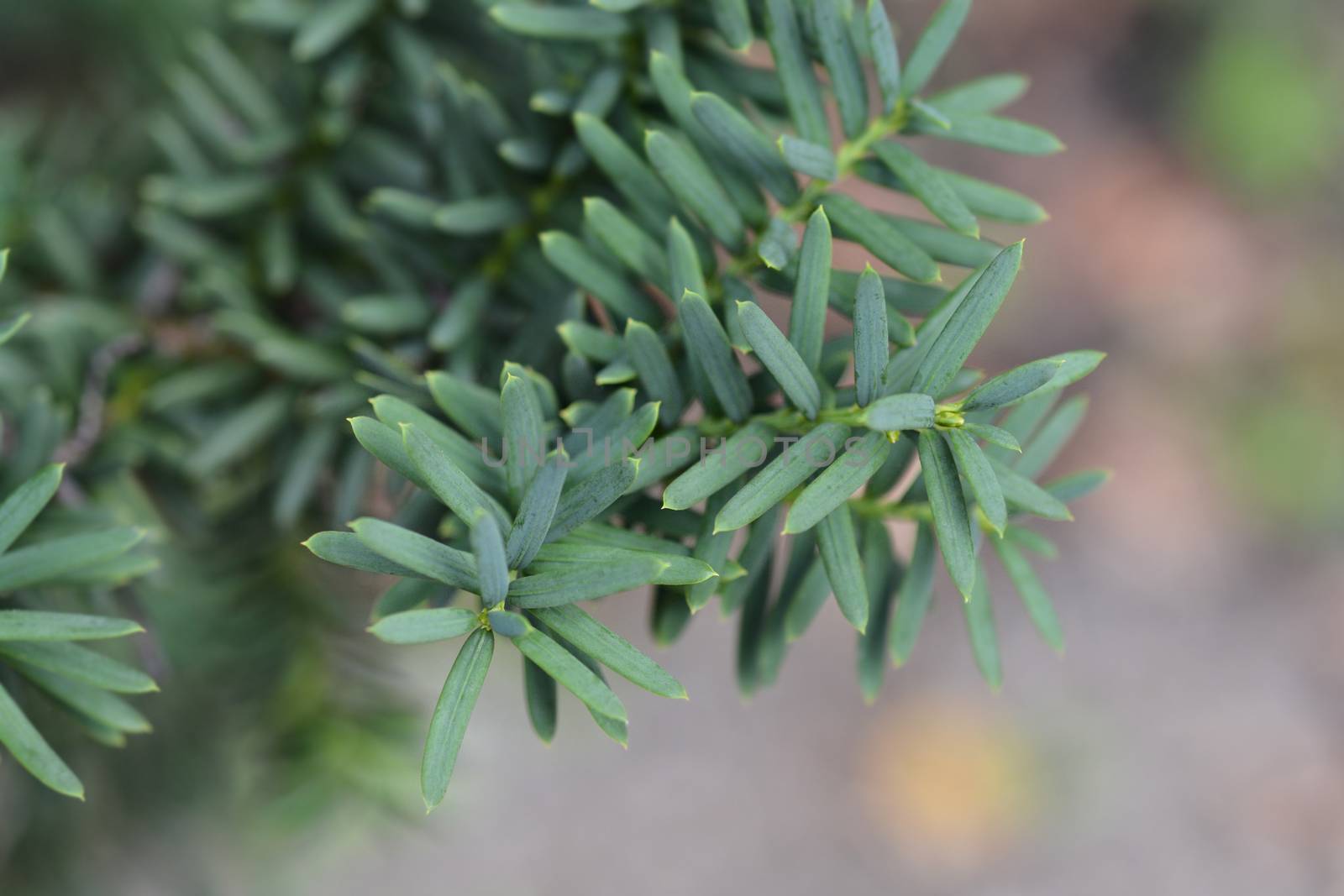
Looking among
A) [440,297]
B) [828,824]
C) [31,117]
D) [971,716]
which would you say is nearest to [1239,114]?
[971,716]

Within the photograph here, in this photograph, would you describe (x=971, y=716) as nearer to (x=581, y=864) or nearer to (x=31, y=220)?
(x=581, y=864)

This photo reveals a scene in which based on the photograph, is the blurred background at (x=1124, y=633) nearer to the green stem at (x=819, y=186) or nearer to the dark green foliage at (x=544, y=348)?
the dark green foliage at (x=544, y=348)

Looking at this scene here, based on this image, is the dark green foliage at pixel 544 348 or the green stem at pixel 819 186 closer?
the dark green foliage at pixel 544 348

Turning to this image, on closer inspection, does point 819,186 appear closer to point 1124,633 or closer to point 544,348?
point 544,348

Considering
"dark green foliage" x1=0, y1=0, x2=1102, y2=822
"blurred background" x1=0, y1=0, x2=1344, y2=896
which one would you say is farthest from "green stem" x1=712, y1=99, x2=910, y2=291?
"blurred background" x1=0, y1=0, x2=1344, y2=896

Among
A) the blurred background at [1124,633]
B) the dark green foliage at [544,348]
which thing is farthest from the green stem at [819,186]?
the blurred background at [1124,633]

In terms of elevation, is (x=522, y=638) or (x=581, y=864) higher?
(x=522, y=638)

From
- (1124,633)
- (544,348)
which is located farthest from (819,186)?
(1124,633)

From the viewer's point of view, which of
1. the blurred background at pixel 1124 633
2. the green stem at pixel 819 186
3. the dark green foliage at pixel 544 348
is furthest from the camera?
the blurred background at pixel 1124 633
